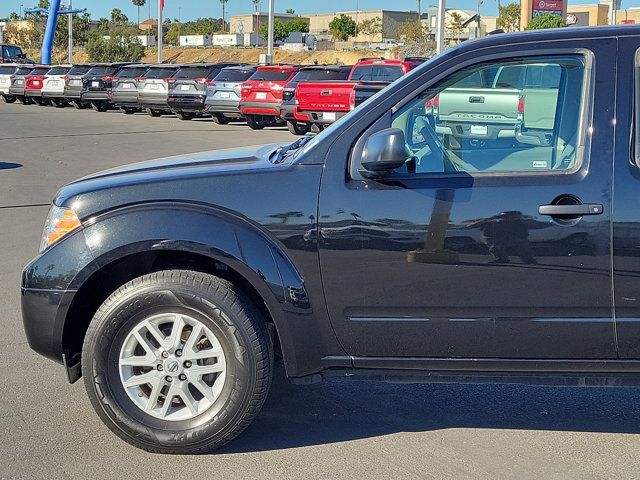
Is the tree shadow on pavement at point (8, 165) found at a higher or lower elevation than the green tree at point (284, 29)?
lower

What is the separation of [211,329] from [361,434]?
0.97 meters

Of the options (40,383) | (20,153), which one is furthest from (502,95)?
(20,153)

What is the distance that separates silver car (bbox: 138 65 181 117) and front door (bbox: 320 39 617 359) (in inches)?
895

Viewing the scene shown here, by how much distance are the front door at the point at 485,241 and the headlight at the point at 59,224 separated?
1.22m

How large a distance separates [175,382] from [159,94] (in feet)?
76.7

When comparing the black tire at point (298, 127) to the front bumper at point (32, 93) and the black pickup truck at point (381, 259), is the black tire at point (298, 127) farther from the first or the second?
the black pickup truck at point (381, 259)

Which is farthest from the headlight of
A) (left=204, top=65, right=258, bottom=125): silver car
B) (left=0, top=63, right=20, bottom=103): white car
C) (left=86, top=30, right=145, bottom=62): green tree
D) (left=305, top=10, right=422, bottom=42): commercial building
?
(left=305, top=10, right=422, bottom=42): commercial building

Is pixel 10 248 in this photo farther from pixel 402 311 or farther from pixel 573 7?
pixel 573 7

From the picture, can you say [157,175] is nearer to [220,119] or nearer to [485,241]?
[485,241]

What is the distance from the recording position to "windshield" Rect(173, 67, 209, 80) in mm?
25672

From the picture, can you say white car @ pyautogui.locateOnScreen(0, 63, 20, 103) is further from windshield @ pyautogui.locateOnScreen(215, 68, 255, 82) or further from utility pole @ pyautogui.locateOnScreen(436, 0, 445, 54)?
utility pole @ pyautogui.locateOnScreen(436, 0, 445, 54)

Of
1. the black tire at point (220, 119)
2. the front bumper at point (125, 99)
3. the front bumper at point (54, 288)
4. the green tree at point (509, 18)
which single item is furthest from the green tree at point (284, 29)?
the front bumper at point (54, 288)

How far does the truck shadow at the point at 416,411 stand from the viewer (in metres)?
4.56

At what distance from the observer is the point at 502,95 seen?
4.69 m
